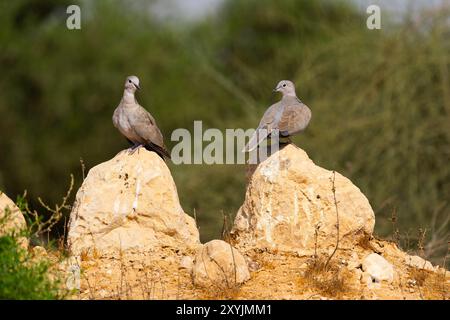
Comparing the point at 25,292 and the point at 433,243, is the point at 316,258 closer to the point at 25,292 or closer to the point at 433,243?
the point at 25,292

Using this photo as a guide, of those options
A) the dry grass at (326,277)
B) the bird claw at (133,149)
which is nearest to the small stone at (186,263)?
the dry grass at (326,277)

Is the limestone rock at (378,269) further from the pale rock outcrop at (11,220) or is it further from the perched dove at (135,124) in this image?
the pale rock outcrop at (11,220)

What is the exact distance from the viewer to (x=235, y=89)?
1978cm

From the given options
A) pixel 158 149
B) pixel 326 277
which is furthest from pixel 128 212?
pixel 326 277

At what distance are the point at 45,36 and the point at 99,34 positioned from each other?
1.73 meters

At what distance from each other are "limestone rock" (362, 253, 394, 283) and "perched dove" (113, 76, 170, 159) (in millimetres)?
2689

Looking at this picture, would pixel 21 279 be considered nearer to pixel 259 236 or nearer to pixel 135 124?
pixel 259 236

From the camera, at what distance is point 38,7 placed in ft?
Answer: 110

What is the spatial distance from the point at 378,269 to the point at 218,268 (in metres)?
1.44

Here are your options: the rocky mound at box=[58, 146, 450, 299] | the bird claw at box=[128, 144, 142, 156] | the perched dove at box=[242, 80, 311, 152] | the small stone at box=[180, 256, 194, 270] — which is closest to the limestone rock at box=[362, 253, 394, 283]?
the rocky mound at box=[58, 146, 450, 299]

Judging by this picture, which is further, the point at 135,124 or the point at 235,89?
the point at 235,89

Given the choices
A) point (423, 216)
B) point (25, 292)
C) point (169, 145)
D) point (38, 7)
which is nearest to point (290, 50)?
point (169, 145)

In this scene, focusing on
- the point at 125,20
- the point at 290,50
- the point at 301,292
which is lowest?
the point at 301,292

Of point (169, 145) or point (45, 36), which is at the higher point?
point (45, 36)
